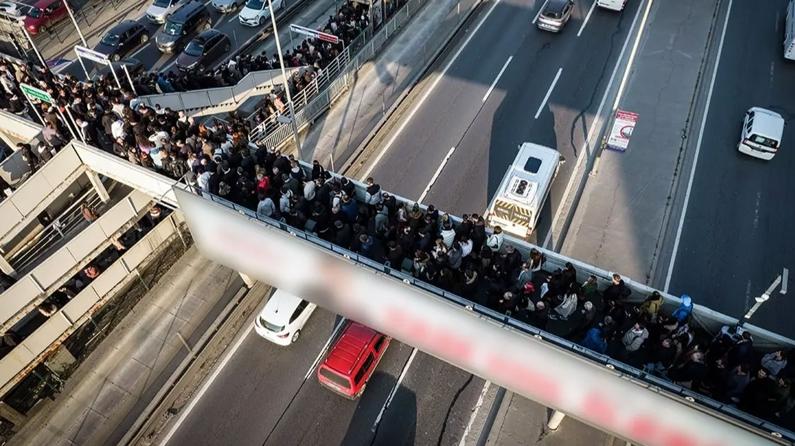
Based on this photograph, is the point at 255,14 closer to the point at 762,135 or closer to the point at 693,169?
the point at 693,169

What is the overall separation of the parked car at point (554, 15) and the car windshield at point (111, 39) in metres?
23.4

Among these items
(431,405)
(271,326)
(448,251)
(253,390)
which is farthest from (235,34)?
(431,405)

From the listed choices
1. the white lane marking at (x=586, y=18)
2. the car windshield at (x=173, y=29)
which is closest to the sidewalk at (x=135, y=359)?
the car windshield at (x=173, y=29)

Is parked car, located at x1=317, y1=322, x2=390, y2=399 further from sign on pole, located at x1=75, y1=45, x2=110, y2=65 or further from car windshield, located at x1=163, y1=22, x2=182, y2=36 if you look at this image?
car windshield, located at x1=163, y1=22, x2=182, y2=36

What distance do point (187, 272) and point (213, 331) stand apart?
12.1ft

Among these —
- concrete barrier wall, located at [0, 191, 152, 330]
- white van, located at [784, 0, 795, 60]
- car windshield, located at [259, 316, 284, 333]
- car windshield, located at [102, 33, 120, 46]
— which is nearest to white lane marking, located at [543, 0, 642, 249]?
white van, located at [784, 0, 795, 60]

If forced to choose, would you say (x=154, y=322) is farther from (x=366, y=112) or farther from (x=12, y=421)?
(x=366, y=112)

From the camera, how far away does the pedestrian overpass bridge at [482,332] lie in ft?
39.1

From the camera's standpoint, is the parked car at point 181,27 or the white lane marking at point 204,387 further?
the parked car at point 181,27

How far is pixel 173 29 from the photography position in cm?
3209

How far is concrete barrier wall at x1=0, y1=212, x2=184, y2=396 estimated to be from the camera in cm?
1786

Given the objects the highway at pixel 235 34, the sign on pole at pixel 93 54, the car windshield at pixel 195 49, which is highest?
the sign on pole at pixel 93 54

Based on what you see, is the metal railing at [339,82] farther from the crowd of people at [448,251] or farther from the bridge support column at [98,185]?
the bridge support column at [98,185]

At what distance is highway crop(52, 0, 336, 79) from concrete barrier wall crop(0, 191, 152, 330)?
13514 mm
